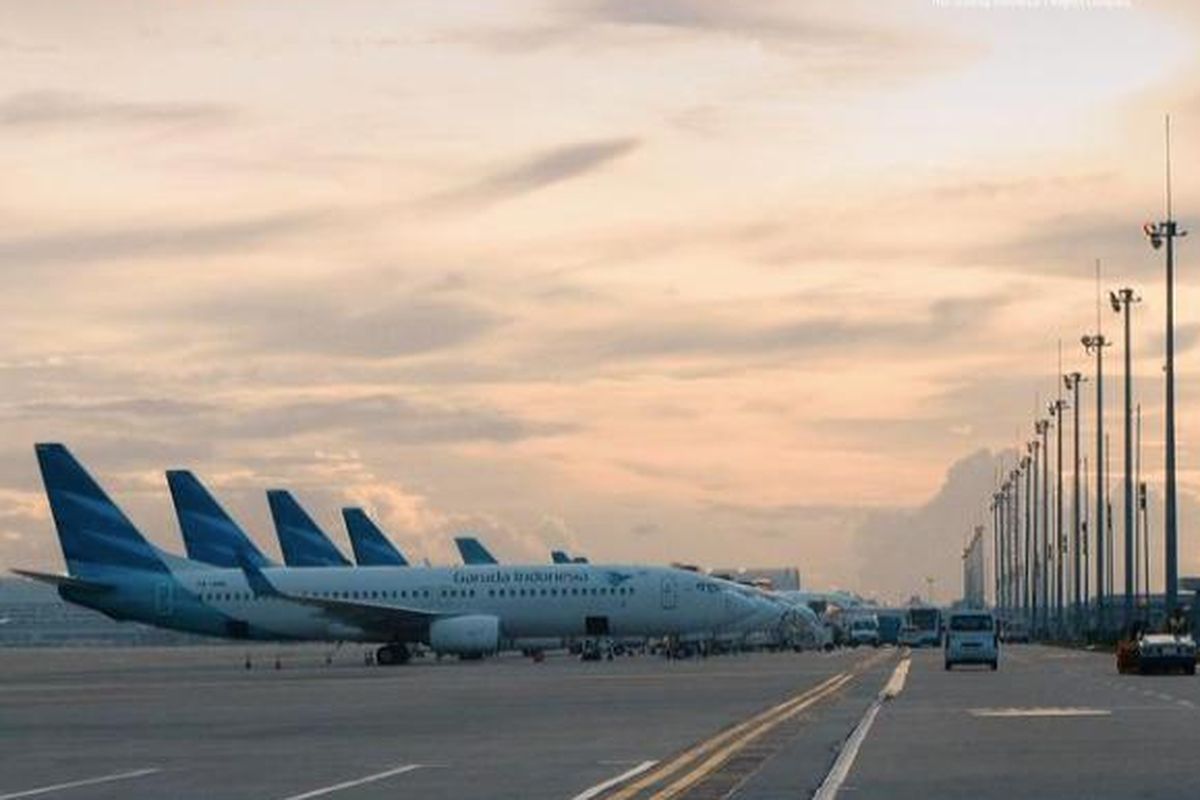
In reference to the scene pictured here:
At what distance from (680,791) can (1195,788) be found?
19.0 feet

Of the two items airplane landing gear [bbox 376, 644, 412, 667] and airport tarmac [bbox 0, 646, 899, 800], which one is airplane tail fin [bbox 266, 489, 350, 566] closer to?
airplane landing gear [bbox 376, 644, 412, 667]

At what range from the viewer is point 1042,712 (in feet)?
171

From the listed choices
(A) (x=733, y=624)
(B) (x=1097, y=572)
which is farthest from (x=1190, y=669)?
(B) (x=1097, y=572)

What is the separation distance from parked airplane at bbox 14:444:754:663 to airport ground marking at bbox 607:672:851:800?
49.1m

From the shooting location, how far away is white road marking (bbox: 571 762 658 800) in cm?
3000

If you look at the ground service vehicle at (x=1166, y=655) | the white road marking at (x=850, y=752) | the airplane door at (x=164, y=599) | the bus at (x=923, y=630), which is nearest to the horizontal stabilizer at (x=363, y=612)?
the airplane door at (x=164, y=599)

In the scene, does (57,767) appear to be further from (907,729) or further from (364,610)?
(364,610)

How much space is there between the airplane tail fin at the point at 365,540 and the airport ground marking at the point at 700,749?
96166mm

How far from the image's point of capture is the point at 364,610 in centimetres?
11250

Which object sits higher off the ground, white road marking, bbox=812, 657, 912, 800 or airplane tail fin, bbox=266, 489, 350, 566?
airplane tail fin, bbox=266, 489, 350, 566

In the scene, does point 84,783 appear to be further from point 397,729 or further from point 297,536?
point 297,536

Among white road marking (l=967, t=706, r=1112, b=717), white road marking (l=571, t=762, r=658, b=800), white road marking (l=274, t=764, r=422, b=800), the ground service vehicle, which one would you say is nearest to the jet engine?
the ground service vehicle

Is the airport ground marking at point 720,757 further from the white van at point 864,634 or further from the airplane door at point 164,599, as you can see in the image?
the white van at point 864,634

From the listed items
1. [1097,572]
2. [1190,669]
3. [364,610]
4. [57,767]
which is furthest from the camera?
[1097,572]
